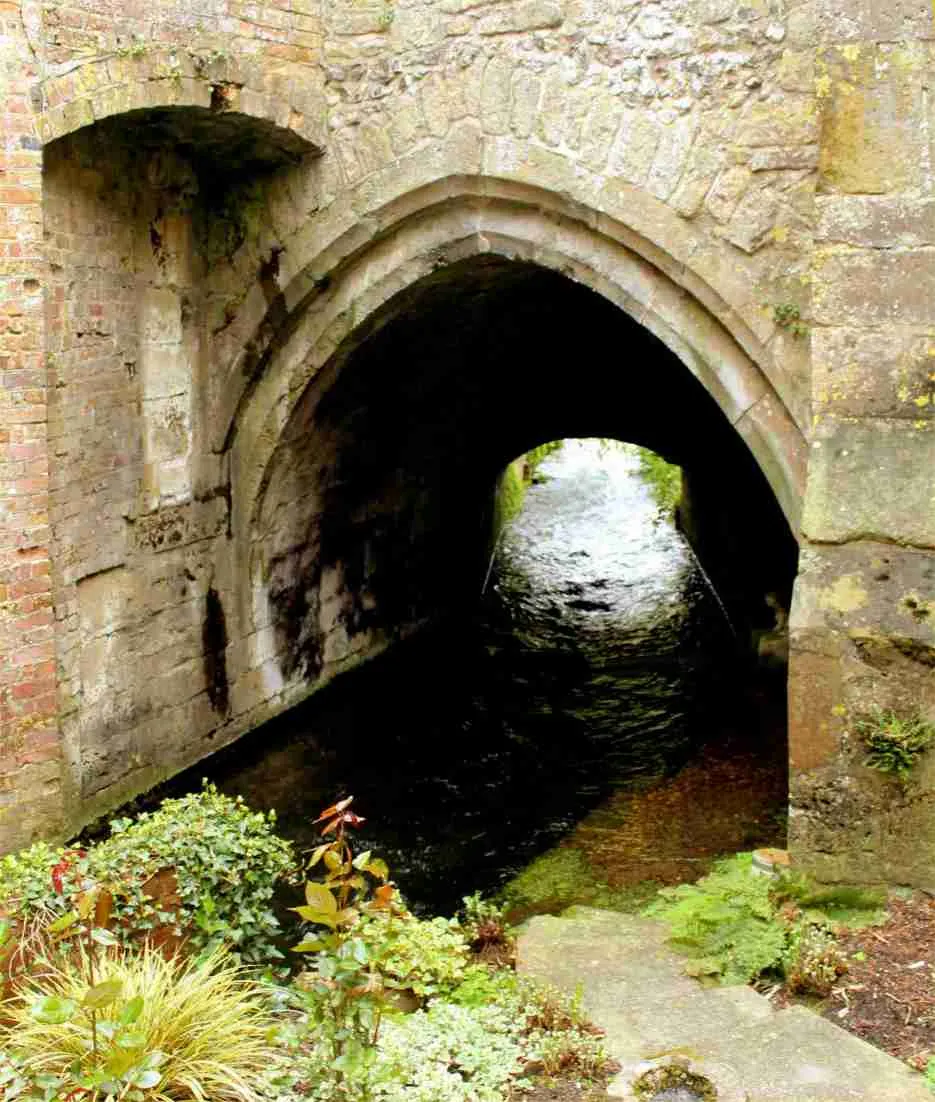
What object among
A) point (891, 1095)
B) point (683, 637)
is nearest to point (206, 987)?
point (891, 1095)

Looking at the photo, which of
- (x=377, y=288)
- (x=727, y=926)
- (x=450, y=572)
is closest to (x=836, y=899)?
(x=727, y=926)

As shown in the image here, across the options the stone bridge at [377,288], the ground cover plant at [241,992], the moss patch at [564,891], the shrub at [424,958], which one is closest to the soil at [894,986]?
the stone bridge at [377,288]

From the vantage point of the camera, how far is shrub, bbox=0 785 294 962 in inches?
180

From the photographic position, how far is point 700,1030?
4027 mm

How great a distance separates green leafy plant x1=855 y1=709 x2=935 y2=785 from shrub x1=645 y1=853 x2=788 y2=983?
67 cm

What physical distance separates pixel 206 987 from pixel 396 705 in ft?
21.2

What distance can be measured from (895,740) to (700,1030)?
4.14ft

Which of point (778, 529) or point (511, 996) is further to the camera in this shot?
point (778, 529)

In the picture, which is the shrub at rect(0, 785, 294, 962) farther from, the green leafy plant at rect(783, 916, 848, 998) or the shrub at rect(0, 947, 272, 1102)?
the green leafy plant at rect(783, 916, 848, 998)

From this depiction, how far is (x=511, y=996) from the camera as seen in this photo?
14.0 feet

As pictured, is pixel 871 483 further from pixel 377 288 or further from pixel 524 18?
pixel 377 288

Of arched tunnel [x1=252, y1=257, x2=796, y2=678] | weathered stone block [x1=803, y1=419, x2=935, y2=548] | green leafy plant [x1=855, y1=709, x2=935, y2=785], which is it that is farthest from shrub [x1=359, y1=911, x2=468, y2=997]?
arched tunnel [x1=252, y1=257, x2=796, y2=678]

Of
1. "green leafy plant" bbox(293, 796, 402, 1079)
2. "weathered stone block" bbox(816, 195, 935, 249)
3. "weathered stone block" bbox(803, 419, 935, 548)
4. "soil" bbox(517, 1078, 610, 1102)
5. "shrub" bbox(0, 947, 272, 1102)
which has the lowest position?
"soil" bbox(517, 1078, 610, 1102)

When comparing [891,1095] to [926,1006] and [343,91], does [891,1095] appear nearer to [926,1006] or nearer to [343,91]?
[926,1006]
